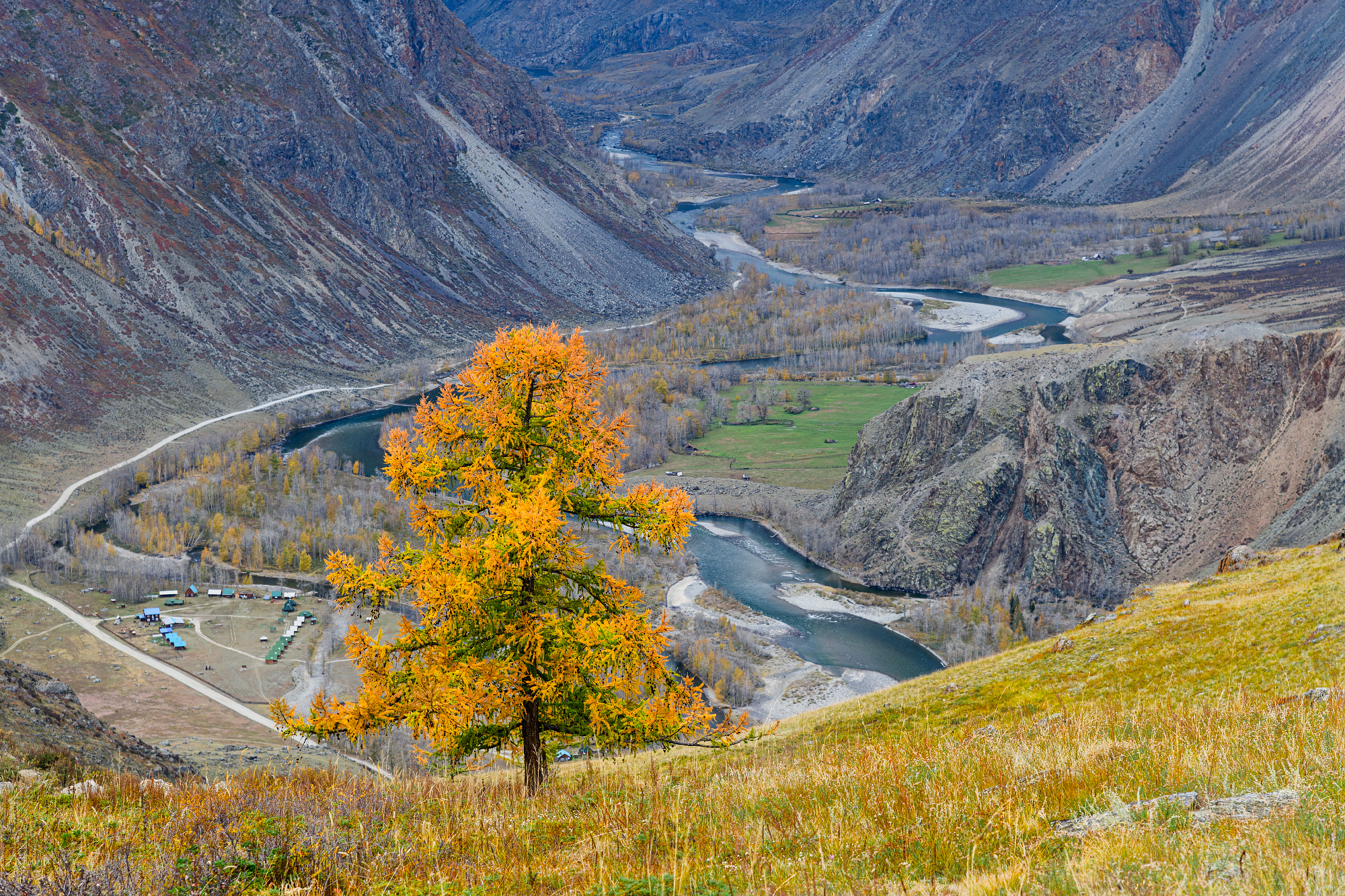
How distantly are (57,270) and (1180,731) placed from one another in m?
155

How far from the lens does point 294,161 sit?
194 m

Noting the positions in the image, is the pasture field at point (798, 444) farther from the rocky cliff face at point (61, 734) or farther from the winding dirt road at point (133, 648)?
the rocky cliff face at point (61, 734)

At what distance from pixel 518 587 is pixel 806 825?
7.92 metres

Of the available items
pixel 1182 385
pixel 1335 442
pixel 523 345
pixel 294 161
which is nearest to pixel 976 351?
pixel 1182 385

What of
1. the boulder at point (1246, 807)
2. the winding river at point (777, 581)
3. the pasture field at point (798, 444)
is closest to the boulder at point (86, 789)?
the boulder at point (1246, 807)

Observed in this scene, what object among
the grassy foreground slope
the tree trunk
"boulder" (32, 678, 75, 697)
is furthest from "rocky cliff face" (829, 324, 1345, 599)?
"boulder" (32, 678, 75, 697)

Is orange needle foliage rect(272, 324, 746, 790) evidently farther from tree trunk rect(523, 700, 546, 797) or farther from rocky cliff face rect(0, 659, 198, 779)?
rocky cliff face rect(0, 659, 198, 779)

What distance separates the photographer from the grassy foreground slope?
8.92 metres

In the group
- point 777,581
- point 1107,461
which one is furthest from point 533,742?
point 777,581

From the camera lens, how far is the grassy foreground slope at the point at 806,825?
8.92m

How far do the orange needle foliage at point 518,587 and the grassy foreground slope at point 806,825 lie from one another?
1181 mm

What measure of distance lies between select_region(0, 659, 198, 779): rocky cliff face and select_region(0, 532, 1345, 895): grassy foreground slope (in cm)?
890

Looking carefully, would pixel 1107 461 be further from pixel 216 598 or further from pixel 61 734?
pixel 61 734

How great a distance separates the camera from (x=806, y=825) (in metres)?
11.4
